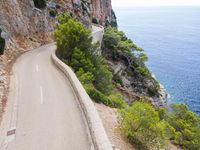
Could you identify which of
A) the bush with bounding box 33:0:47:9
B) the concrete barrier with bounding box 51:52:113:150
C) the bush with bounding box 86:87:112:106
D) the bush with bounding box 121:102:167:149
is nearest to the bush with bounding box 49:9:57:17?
the bush with bounding box 33:0:47:9

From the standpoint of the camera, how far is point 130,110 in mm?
15414

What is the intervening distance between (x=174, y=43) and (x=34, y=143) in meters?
115

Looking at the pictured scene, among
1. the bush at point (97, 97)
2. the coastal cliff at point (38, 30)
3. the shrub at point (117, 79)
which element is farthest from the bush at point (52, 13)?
the bush at point (97, 97)

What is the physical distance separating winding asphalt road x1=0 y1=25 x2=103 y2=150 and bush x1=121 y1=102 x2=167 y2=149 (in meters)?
2.49

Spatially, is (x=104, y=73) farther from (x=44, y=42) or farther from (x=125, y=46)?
(x=125, y=46)

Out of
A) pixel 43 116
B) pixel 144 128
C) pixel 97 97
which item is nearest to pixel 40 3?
pixel 97 97

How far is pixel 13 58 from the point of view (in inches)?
1404

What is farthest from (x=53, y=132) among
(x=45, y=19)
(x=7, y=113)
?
(x=45, y=19)

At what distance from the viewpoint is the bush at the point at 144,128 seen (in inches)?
569

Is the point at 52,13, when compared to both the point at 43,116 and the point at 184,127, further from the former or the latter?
the point at 43,116

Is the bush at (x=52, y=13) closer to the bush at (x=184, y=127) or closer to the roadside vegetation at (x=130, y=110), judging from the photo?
the roadside vegetation at (x=130, y=110)

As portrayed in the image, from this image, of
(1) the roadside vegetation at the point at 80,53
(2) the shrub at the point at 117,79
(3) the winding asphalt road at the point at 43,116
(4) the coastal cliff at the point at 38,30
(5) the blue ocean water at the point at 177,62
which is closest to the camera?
(3) the winding asphalt road at the point at 43,116

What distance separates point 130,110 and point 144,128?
1.38 meters

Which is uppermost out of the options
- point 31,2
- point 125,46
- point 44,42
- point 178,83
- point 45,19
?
point 31,2
